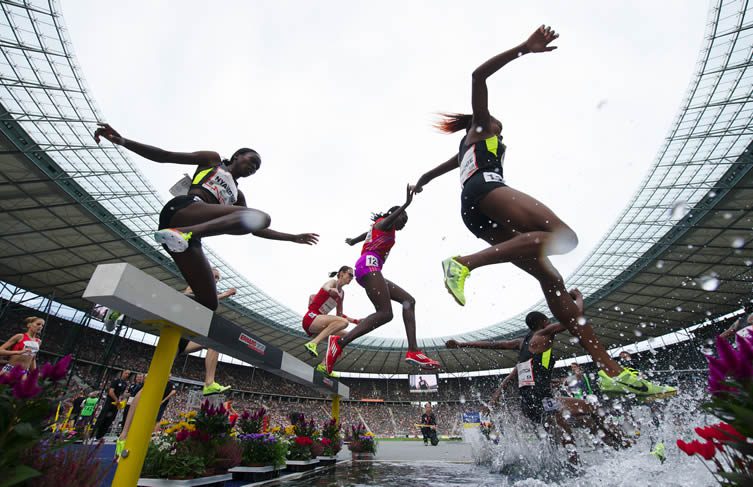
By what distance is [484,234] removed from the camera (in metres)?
2.98

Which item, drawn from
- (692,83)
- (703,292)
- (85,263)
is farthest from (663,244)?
(85,263)

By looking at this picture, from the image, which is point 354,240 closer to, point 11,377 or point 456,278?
point 456,278

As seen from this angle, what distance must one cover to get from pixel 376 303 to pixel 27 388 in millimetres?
3098

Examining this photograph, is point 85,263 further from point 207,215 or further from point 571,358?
point 571,358

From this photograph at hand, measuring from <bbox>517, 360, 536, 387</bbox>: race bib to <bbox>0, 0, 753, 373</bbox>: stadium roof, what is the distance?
47.5ft

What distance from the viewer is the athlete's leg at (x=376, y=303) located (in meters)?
3.99

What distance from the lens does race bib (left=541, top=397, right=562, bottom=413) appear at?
15.7 feet

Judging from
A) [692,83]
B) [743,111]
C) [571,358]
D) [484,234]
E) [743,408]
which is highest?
[692,83]

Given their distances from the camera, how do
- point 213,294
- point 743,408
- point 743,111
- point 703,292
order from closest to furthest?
point 743,408
point 213,294
point 743,111
point 703,292

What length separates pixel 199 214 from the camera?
2.94 meters

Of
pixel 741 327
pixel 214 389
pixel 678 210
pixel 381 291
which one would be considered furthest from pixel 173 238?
pixel 678 210

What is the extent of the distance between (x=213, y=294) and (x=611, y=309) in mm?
30778

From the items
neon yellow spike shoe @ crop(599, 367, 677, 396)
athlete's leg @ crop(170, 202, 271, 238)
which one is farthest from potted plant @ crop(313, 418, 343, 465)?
neon yellow spike shoe @ crop(599, 367, 677, 396)

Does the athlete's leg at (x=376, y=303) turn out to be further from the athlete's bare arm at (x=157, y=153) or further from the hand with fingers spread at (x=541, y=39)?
the hand with fingers spread at (x=541, y=39)
